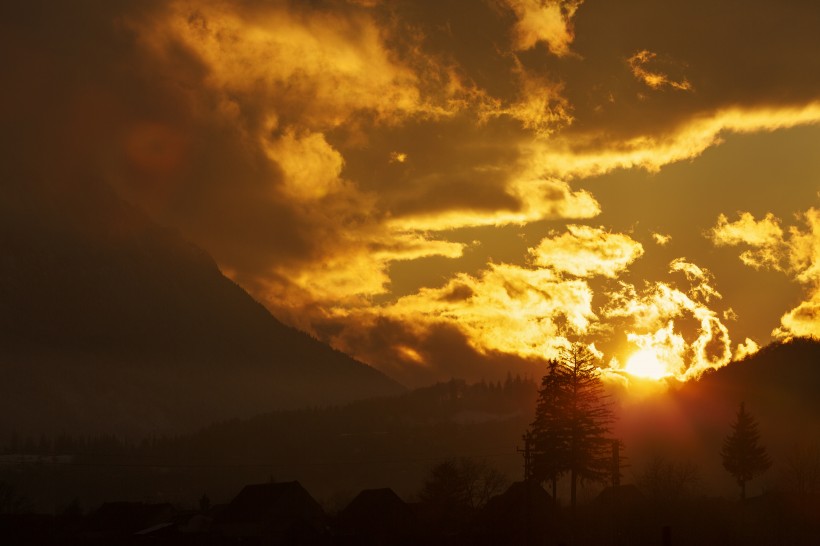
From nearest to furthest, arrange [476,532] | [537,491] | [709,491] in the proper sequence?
[476,532], [537,491], [709,491]

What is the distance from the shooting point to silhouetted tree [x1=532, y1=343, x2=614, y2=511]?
4021 inches

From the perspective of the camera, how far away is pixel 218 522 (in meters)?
137

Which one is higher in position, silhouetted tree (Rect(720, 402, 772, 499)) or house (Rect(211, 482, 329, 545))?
silhouetted tree (Rect(720, 402, 772, 499))

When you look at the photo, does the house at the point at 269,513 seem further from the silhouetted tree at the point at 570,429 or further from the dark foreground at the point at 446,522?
the silhouetted tree at the point at 570,429

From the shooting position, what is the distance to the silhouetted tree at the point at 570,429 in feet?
335

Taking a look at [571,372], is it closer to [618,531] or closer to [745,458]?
[618,531]

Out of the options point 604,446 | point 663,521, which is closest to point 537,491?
point 604,446

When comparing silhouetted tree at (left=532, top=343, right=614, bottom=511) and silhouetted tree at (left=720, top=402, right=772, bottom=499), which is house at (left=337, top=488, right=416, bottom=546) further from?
silhouetted tree at (left=720, top=402, right=772, bottom=499)

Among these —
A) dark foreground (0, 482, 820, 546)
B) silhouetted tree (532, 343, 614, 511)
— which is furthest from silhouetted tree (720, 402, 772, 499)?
silhouetted tree (532, 343, 614, 511)

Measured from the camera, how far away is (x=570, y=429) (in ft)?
336

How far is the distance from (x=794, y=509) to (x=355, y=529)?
46593 mm

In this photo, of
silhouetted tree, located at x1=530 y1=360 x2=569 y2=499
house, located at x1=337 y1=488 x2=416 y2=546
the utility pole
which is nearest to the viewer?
the utility pole

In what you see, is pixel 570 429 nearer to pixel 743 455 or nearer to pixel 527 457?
pixel 527 457

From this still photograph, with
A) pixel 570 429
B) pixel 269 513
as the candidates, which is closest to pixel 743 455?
pixel 570 429
